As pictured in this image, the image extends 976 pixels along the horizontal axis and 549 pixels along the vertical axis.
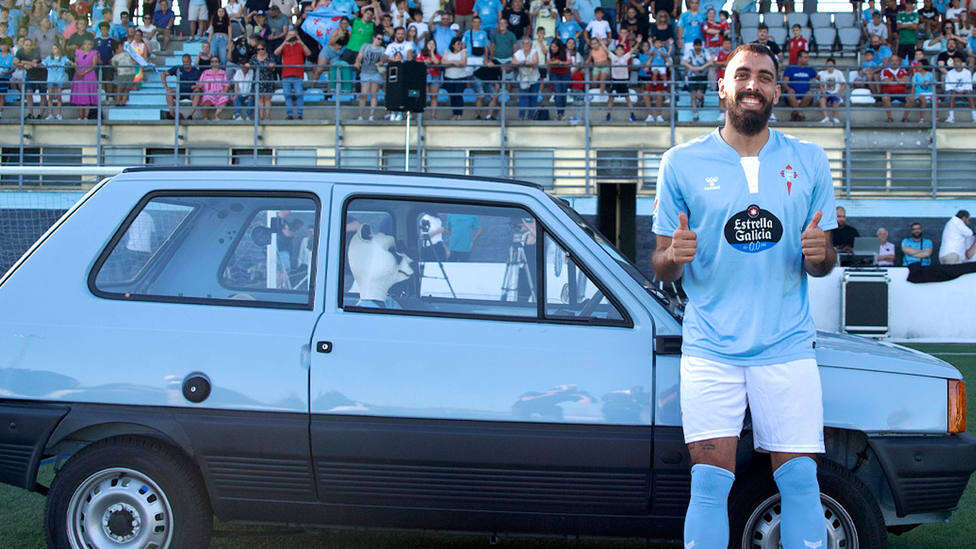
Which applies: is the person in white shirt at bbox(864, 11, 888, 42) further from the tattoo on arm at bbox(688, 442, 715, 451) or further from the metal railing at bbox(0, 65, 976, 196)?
the tattoo on arm at bbox(688, 442, 715, 451)

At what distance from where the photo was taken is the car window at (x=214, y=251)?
4.32m

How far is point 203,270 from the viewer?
4395 mm

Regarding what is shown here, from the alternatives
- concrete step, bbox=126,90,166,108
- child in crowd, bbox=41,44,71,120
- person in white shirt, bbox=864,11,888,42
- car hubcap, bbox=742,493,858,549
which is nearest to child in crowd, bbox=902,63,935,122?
person in white shirt, bbox=864,11,888,42

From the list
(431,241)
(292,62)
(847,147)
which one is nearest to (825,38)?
(847,147)

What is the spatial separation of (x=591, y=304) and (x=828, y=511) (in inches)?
45.9

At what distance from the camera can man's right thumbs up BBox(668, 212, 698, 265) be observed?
3482 millimetres

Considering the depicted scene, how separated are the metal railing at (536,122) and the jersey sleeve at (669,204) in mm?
Answer: 17576

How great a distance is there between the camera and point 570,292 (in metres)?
4.20

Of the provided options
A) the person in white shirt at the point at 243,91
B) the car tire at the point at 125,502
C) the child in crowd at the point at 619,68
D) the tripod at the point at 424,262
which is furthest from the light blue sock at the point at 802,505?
the person in white shirt at the point at 243,91

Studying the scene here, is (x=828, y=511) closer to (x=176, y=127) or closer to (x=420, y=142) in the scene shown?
(x=420, y=142)

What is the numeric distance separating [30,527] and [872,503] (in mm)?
3859

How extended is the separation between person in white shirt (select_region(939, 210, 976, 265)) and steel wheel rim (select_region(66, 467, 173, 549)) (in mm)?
16870

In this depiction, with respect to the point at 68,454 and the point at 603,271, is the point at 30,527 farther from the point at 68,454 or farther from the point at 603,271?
the point at 603,271

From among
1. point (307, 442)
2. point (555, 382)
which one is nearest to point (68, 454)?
point (307, 442)
